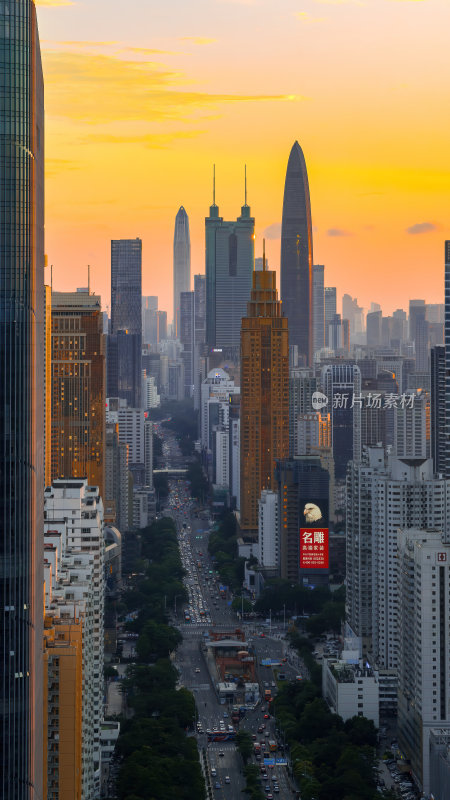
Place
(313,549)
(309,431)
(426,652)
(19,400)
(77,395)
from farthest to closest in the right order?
(309,431) → (77,395) → (313,549) → (426,652) → (19,400)

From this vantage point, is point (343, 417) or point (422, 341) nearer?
point (343, 417)

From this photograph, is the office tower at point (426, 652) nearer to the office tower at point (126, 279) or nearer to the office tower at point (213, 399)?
the office tower at point (213, 399)

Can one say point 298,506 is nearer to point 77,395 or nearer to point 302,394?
point 77,395

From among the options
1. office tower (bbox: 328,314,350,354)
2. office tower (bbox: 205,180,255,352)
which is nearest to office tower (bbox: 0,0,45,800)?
office tower (bbox: 205,180,255,352)

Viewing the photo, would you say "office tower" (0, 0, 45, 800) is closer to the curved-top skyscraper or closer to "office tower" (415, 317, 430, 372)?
the curved-top skyscraper

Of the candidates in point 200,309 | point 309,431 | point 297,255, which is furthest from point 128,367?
point 200,309

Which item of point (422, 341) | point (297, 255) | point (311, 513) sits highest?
point (297, 255)

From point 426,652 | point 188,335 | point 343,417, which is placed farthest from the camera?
point 188,335
